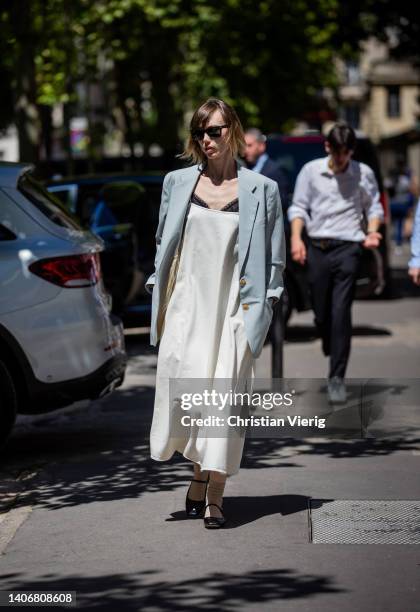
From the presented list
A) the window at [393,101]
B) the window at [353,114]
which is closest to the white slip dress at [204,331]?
the window at [393,101]

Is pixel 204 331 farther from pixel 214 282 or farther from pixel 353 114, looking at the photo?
pixel 353 114

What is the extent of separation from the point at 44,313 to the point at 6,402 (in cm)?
54

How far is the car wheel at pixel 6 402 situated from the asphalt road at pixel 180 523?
0.92 ft

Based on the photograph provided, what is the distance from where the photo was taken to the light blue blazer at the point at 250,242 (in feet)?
20.7

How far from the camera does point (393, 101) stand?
349ft

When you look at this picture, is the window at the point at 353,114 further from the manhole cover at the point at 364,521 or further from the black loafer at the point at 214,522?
the black loafer at the point at 214,522

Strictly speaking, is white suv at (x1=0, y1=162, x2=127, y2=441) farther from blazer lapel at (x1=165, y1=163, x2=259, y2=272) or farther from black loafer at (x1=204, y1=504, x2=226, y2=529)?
black loafer at (x1=204, y1=504, x2=226, y2=529)

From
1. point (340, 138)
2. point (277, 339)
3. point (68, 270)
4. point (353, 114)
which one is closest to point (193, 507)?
point (68, 270)

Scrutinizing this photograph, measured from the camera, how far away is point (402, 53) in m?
23.0

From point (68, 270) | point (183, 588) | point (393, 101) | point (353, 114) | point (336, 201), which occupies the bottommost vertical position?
point (353, 114)

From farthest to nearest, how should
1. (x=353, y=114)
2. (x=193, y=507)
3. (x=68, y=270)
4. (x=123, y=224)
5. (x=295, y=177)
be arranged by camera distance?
(x=353, y=114), (x=295, y=177), (x=123, y=224), (x=68, y=270), (x=193, y=507)

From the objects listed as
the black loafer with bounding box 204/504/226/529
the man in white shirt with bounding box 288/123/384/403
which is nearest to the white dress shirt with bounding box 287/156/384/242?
the man in white shirt with bounding box 288/123/384/403

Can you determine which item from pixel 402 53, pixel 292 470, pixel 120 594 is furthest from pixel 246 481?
pixel 402 53

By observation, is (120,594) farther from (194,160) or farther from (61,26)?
(61,26)
